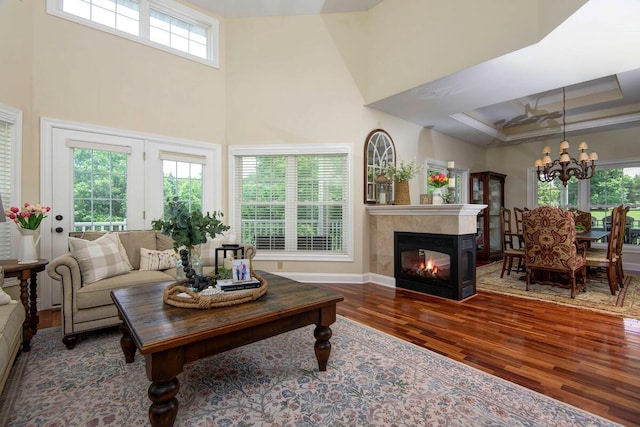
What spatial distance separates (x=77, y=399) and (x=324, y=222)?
340 centimetres

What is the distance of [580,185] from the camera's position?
6352 mm

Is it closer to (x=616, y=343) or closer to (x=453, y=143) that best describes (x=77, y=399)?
(x=616, y=343)

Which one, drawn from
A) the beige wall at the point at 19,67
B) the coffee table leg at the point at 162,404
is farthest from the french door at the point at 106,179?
the coffee table leg at the point at 162,404

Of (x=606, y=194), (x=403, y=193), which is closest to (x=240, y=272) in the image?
(x=403, y=193)

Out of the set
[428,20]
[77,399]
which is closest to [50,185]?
[77,399]

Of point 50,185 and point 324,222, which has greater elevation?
point 50,185

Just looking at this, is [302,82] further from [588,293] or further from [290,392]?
[588,293]

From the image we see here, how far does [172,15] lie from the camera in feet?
13.9

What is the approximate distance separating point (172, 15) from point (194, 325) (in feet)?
14.8

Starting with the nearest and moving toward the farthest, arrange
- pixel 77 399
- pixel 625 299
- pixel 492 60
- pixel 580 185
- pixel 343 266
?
pixel 77 399
pixel 492 60
pixel 625 299
pixel 343 266
pixel 580 185

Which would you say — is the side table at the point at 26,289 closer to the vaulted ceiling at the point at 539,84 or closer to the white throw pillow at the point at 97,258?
the white throw pillow at the point at 97,258

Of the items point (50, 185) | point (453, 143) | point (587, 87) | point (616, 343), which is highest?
point (587, 87)

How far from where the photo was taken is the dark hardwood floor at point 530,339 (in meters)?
1.88

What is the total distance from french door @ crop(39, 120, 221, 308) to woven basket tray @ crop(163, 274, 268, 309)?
96.3 inches
